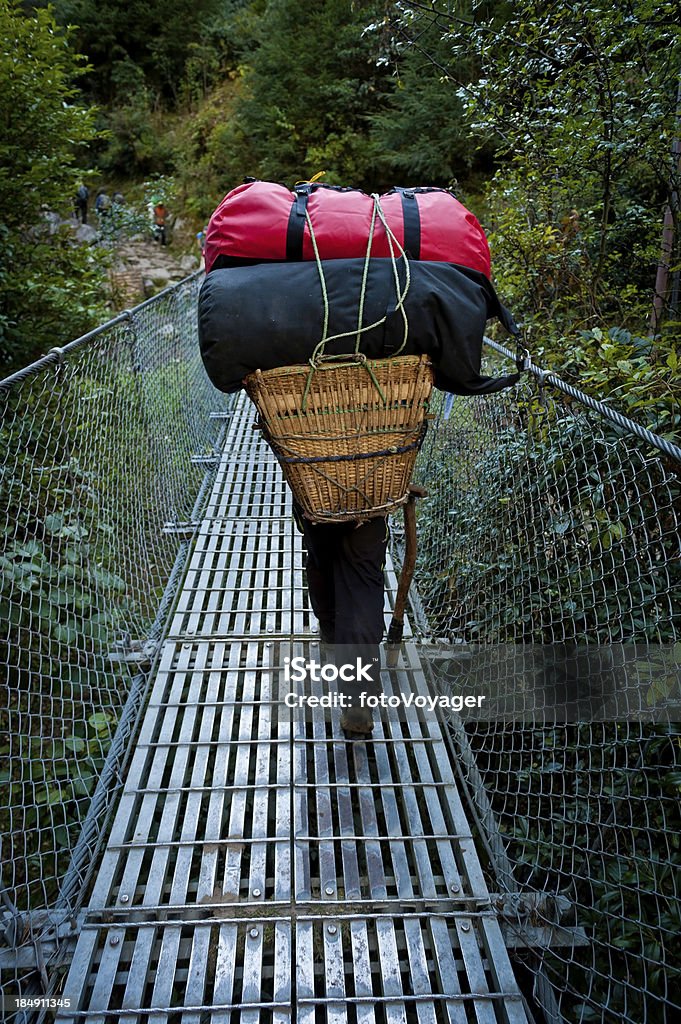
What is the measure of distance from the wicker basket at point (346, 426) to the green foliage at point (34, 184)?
248cm

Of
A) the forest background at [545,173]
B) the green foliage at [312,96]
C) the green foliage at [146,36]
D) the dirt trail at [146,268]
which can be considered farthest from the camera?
the green foliage at [146,36]

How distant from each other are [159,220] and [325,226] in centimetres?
1217

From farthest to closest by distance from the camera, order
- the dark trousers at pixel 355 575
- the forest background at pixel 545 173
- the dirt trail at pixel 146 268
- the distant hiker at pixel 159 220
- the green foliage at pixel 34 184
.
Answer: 1. the distant hiker at pixel 159 220
2. the dirt trail at pixel 146 268
3. the green foliage at pixel 34 184
4. the forest background at pixel 545 173
5. the dark trousers at pixel 355 575

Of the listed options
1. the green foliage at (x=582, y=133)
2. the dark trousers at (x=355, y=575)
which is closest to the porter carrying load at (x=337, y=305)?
the dark trousers at (x=355, y=575)

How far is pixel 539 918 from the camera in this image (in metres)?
1.48

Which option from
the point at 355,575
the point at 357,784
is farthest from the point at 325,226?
the point at 357,784

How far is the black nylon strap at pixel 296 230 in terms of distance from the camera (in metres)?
1.32

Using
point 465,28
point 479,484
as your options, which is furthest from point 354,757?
point 465,28

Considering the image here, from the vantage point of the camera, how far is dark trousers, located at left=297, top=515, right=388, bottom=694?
1.76 metres

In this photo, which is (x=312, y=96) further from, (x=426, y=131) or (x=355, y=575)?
(x=355, y=575)

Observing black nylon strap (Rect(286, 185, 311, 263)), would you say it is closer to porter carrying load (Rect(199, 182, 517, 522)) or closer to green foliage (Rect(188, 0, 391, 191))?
porter carrying load (Rect(199, 182, 517, 522))

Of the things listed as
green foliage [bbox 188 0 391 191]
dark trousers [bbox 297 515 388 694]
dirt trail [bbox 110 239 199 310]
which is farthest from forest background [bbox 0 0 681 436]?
dirt trail [bbox 110 239 199 310]

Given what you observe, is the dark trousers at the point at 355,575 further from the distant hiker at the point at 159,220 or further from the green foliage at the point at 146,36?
the green foliage at the point at 146,36

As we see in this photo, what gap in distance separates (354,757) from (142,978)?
2.62 feet
